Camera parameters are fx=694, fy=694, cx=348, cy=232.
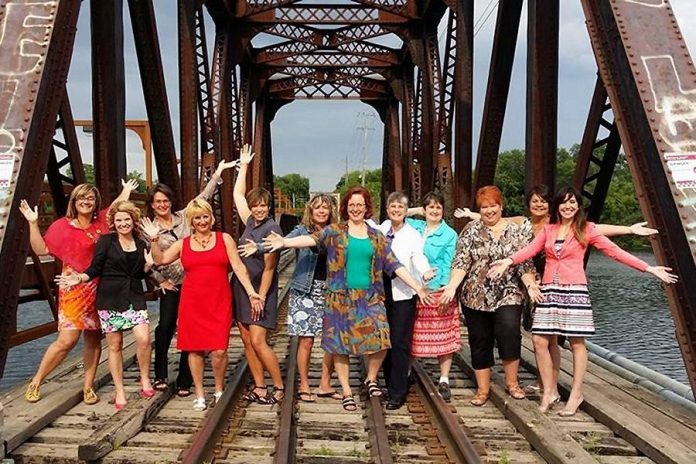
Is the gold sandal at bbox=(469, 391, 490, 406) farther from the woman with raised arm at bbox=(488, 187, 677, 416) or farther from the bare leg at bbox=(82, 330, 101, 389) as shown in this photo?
the bare leg at bbox=(82, 330, 101, 389)

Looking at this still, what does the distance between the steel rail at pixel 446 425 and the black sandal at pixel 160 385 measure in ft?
6.53

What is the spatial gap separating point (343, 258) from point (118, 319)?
1.61m

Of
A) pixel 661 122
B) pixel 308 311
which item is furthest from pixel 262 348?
pixel 661 122

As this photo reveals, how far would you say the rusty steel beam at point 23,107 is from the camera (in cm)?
393

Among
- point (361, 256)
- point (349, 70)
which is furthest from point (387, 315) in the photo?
point (349, 70)

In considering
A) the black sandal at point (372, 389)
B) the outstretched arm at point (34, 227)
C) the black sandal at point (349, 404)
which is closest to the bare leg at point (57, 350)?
the outstretched arm at point (34, 227)

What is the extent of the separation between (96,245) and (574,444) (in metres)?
3.33

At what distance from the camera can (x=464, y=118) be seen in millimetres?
9398

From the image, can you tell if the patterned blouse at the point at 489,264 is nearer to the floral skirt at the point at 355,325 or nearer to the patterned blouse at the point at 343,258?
the patterned blouse at the point at 343,258

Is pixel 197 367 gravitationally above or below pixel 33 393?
above

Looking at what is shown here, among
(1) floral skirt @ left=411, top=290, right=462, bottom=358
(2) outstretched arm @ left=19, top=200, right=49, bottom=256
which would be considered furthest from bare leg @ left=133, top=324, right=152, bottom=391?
(1) floral skirt @ left=411, top=290, right=462, bottom=358

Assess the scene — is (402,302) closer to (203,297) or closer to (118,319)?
(203,297)

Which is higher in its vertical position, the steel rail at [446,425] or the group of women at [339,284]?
the group of women at [339,284]

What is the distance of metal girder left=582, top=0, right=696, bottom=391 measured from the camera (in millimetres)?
3877
